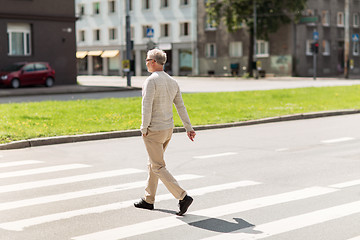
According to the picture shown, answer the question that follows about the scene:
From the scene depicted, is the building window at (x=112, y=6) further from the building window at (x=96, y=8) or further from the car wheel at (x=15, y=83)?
the car wheel at (x=15, y=83)

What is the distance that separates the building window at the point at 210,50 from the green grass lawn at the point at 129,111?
3682cm

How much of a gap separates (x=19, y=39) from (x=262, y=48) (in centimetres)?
2836

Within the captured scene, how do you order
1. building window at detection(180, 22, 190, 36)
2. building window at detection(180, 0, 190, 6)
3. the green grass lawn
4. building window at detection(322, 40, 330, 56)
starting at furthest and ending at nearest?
building window at detection(180, 22, 190, 36), building window at detection(180, 0, 190, 6), building window at detection(322, 40, 330, 56), the green grass lawn

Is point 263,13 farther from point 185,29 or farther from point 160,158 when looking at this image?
point 160,158

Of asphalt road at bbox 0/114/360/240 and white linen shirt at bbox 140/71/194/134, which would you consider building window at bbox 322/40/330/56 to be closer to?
asphalt road at bbox 0/114/360/240

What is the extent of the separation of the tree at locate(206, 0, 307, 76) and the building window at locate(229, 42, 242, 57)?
11.9 feet

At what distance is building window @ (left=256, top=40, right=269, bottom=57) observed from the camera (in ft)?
195

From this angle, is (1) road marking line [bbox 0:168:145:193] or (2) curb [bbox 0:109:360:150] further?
(2) curb [bbox 0:109:360:150]

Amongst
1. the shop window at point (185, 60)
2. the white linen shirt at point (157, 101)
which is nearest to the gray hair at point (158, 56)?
the white linen shirt at point (157, 101)

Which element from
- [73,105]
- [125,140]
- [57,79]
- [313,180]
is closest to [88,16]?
[57,79]

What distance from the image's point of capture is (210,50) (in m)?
64.2

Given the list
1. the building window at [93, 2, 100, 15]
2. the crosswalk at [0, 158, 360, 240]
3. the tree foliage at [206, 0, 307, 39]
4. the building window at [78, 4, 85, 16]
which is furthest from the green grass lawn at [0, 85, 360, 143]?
the building window at [78, 4, 85, 16]

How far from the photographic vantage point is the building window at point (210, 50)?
2519 inches

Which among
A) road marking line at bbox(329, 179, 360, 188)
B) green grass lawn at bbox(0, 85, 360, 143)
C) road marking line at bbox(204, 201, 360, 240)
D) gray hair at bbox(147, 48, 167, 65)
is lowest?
road marking line at bbox(329, 179, 360, 188)
